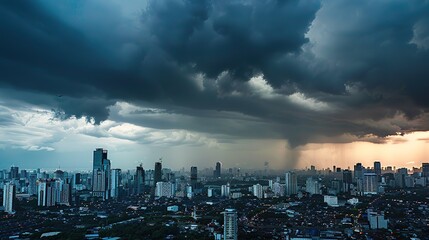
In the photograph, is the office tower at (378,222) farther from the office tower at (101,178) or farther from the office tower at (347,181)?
the office tower at (101,178)

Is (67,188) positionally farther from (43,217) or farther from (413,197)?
(413,197)

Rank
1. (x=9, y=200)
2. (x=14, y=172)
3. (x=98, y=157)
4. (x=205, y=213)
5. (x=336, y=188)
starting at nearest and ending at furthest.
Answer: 1. (x=205, y=213)
2. (x=9, y=200)
3. (x=336, y=188)
4. (x=98, y=157)
5. (x=14, y=172)

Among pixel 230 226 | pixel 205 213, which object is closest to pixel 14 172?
pixel 205 213

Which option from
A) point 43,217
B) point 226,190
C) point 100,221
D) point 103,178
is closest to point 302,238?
point 100,221

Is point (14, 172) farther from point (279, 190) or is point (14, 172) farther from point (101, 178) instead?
point (279, 190)

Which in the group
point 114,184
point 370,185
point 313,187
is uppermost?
point 114,184

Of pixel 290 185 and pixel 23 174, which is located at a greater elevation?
pixel 23 174

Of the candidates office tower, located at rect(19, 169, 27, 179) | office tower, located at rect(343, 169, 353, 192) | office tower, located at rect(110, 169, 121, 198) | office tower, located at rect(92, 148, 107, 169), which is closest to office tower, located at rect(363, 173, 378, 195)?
office tower, located at rect(343, 169, 353, 192)

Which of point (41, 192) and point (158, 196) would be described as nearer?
point (41, 192)

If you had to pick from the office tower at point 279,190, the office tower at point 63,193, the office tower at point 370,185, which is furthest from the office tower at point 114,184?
the office tower at point 370,185
